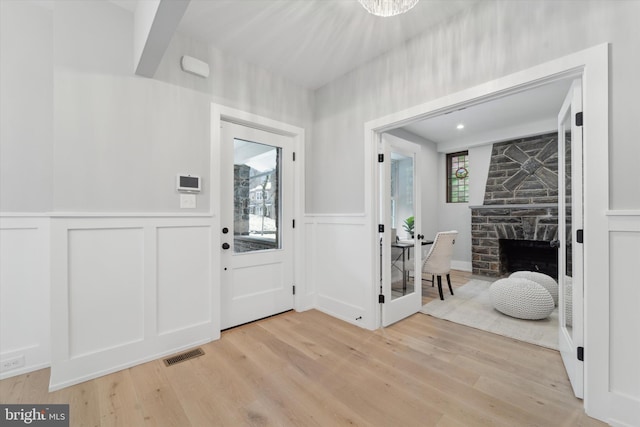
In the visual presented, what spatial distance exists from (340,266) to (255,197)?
126 centimetres

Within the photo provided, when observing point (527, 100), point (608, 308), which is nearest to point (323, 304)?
point (608, 308)

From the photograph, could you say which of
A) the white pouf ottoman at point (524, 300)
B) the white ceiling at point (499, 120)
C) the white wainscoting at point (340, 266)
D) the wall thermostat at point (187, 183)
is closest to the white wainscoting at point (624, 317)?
the white pouf ottoman at point (524, 300)

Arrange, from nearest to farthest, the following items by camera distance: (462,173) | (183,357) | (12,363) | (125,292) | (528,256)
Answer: (12,363), (125,292), (183,357), (528,256), (462,173)

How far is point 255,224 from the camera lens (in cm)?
296

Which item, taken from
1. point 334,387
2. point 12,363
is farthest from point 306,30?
point 12,363

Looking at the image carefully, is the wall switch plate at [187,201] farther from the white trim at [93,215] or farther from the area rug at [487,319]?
the area rug at [487,319]

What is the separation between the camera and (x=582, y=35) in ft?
5.20

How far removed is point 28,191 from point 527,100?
574cm

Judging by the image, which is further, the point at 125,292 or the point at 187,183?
the point at 187,183

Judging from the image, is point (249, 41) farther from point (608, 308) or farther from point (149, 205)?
point (608, 308)

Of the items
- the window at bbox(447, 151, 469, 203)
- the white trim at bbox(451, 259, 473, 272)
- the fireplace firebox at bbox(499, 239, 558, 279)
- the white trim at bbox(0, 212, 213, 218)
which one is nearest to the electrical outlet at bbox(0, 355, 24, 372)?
the white trim at bbox(0, 212, 213, 218)

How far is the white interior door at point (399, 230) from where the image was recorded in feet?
9.32

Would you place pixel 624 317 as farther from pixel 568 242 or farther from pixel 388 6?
pixel 388 6

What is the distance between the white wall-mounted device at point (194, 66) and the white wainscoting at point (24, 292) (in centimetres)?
169
